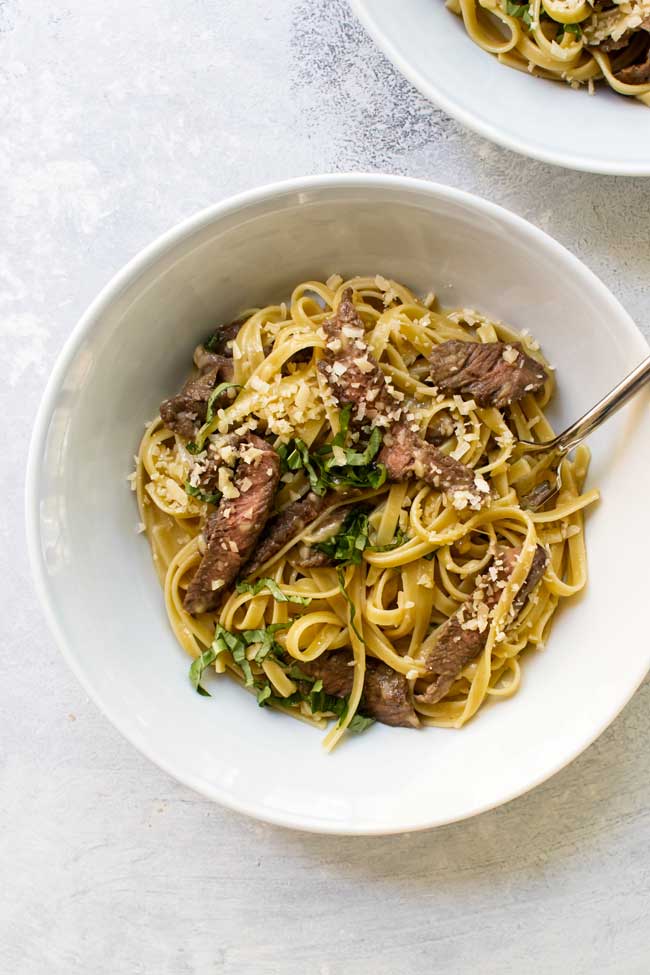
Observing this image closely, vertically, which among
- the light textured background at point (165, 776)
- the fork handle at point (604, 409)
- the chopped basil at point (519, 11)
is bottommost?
the light textured background at point (165, 776)

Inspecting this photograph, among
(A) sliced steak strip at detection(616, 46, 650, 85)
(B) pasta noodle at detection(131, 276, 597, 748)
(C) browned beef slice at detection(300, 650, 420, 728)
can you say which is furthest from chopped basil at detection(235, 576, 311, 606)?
(A) sliced steak strip at detection(616, 46, 650, 85)

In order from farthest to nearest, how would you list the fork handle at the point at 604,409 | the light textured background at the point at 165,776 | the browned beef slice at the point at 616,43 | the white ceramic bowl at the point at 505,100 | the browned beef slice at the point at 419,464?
the light textured background at the point at 165,776, the browned beef slice at the point at 616,43, the white ceramic bowl at the point at 505,100, the browned beef slice at the point at 419,464, the fork handle at the point at 604,409

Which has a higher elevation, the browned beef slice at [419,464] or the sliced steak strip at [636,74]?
the sliced steak strip at [636,74]

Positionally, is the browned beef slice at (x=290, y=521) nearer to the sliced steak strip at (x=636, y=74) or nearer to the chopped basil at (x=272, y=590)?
the chopped basil at (x=272, y=590)

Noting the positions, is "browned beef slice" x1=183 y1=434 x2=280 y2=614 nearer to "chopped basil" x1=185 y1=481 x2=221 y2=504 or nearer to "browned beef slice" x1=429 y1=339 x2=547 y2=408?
"chopped basil" x1=185 y1=481 x2=221 y2=504

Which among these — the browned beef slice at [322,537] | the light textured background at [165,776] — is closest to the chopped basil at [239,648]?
the browned beef slice at [322,537]
